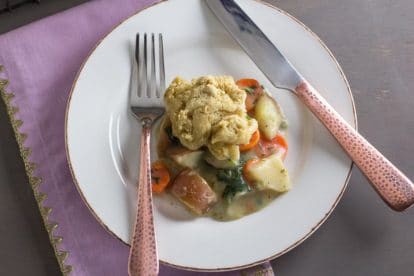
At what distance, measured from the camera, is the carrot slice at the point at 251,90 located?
140cm

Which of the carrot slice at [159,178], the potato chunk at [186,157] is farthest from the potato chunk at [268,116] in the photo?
the carrot slice at [159,178]

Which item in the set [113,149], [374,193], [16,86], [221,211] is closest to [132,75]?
[113,149]

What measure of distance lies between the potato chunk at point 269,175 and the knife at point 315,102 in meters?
0.17

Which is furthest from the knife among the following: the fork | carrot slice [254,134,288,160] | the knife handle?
the fork

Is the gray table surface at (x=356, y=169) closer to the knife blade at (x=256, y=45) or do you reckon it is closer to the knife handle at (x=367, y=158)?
the knife handle at (x=367, y=158)

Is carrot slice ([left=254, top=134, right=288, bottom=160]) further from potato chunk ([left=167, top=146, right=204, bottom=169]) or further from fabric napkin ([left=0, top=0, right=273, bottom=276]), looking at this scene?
fabric napkin ([left=0, top=0, right=273, bottom=276])

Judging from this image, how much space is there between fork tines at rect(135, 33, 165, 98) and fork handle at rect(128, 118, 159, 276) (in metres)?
0.22

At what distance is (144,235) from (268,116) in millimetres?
467

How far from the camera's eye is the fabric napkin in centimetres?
131

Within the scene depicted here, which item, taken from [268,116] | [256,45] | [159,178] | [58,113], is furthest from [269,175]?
[58,113]

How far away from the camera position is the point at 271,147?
1.37 meters

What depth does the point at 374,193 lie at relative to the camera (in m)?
1.37

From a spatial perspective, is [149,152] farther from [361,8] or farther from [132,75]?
[361,8]

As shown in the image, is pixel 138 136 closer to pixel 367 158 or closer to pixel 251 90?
pixel 251 90
